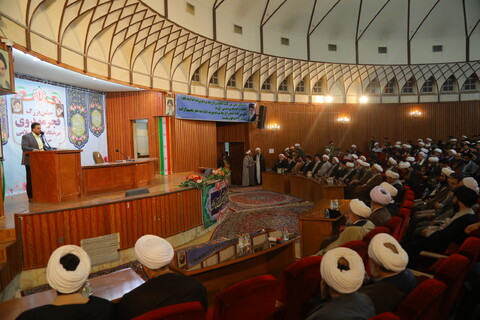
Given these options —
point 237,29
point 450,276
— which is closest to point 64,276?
point 450,276

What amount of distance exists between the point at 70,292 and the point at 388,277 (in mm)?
1875

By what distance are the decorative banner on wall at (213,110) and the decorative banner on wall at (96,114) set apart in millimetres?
2403

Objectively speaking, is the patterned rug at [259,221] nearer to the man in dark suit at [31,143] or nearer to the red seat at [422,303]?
the man in dark suit at [31,143]

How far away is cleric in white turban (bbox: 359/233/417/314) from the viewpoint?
1.81 m

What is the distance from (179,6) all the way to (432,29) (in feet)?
40.0

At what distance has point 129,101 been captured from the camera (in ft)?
32.4

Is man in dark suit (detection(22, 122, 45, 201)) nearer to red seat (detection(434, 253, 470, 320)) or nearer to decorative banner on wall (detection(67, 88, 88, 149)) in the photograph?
decorative banner on wall (detection(67, 88, 88, 149))

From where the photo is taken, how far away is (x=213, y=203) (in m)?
7.07

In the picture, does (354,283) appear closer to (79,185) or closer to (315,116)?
(79,185)

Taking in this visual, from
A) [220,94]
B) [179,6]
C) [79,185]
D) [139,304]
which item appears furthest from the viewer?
[220,94]

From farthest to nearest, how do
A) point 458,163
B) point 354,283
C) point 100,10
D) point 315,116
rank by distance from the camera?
point 315,116 → point 458,163 → point 100,10 → point 354,283

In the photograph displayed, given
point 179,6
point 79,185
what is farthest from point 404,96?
point 79,185

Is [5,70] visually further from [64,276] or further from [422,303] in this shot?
[422,303]

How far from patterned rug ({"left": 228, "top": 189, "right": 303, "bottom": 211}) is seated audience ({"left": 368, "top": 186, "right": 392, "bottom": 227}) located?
16.5 ft
